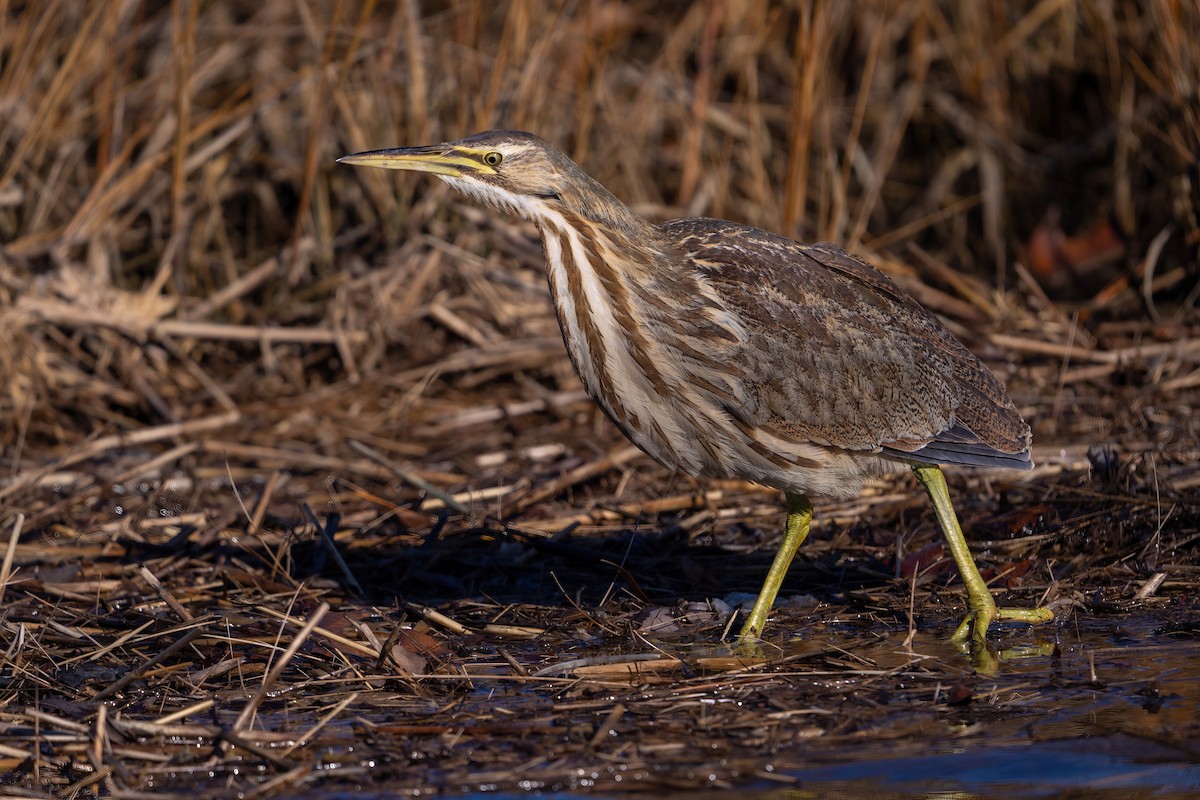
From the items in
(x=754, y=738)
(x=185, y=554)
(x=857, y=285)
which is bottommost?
(x=185, y=554)

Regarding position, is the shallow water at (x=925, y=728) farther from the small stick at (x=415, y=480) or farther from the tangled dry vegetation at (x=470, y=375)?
the small stick at (x=415, y=480)

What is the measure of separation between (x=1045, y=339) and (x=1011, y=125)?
2.28 meters

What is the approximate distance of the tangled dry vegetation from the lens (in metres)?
3.25

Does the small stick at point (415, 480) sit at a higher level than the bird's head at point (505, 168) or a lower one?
lower

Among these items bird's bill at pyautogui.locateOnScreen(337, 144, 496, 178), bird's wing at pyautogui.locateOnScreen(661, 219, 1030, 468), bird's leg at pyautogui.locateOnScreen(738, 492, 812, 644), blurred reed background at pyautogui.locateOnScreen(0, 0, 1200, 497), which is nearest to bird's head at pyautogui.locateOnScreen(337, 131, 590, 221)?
bird's bill at pyautogui.locateOnScreen(337, 144, 496, 178)

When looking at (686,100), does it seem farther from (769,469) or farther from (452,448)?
(769,469)

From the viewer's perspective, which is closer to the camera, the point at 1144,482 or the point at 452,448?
the point at 1144,482

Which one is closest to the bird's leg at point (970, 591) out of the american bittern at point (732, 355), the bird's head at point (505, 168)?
the american bittern at point (732, 355)

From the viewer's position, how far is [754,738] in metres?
2.97

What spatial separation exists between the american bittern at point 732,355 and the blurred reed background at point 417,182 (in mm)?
1521

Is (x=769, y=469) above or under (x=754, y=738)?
above

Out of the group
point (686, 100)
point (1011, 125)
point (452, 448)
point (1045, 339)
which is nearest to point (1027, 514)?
point (1045, 339)

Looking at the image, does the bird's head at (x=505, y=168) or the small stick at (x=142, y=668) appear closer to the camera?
the small stick at (x=142, y=668)

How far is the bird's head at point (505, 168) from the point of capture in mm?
3557
